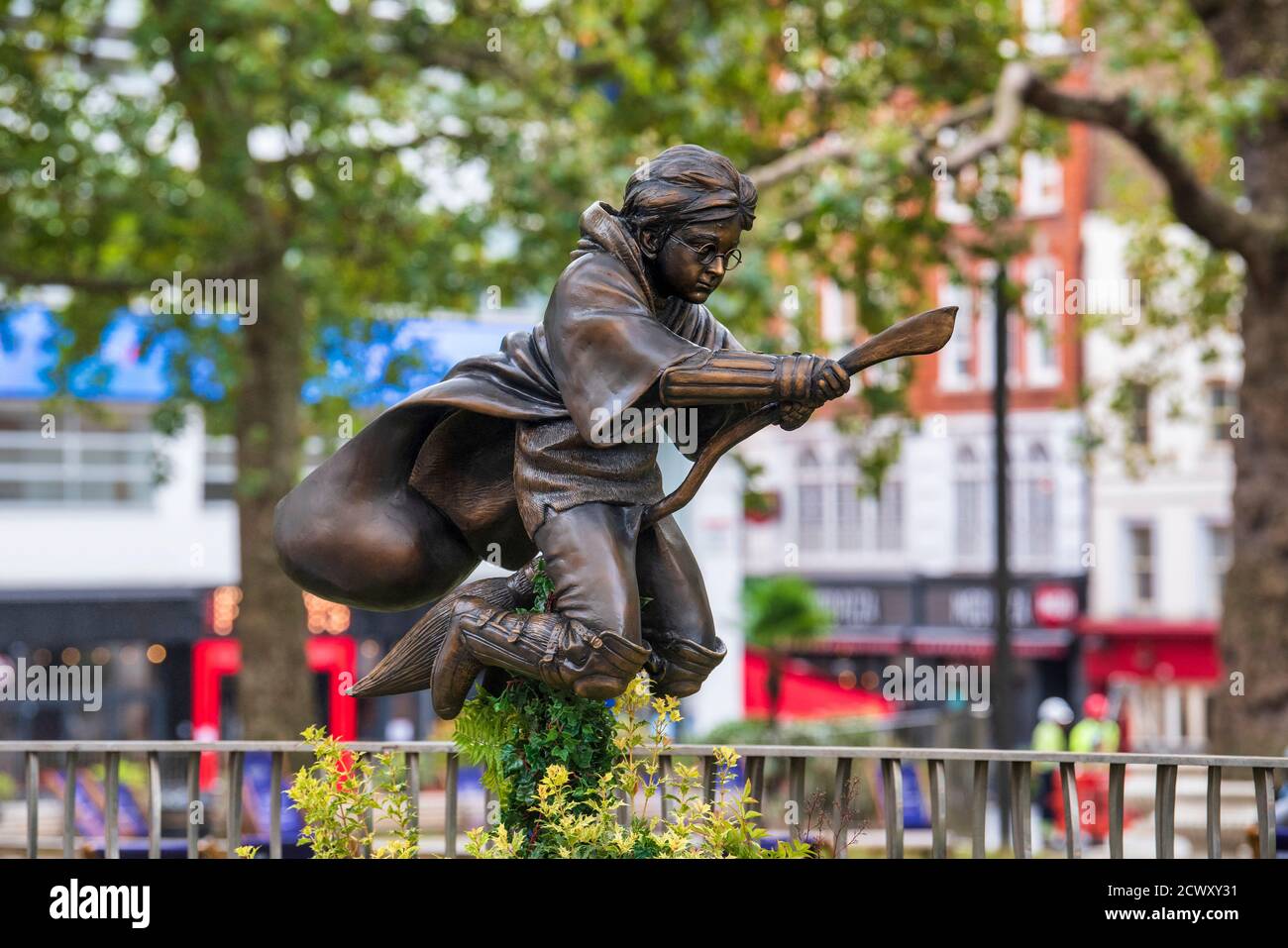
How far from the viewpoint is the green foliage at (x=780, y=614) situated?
954 inches

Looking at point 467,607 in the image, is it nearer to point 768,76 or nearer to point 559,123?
point 559,123

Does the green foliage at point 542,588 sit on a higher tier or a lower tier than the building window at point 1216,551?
lower

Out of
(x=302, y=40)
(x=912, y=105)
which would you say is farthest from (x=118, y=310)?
(x=912, y=105)

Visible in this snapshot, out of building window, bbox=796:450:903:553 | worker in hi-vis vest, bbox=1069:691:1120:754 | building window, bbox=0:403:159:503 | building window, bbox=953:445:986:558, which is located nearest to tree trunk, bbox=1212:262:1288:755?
worker in hi-vis vest, bbox=1069:691:1120:754

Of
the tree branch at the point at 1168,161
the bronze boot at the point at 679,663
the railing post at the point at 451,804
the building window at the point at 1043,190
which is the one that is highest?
the building window at the point at 1043,190

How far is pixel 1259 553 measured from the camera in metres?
12.8

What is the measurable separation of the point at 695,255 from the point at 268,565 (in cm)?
967

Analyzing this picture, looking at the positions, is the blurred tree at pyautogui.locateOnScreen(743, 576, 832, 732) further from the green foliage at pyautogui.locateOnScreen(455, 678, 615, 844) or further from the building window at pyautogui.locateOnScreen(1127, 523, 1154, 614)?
the green foliage at pyautogui.locateOnScreen(455, 678, 615, 844)

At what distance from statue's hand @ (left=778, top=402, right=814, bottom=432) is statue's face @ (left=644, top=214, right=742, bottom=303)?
0.41m

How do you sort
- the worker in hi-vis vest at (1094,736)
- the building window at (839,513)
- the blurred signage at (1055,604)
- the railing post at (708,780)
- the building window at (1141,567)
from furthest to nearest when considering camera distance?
1. the building window at (839,513)
2. the blurred signage at (1055,604)
3. the building window at (1141,567)
4. the worker in hi-vis vest at (1094,736)
5. the railing post at (708,780)

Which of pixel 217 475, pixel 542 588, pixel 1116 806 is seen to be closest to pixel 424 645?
pixel 542 588

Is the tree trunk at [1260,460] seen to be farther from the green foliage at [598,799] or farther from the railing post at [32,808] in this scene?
the railing post at [32,808]

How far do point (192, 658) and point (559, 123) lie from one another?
47.1 feet

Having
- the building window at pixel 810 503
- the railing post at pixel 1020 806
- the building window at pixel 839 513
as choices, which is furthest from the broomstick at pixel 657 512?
the building window at pixel 810 503
